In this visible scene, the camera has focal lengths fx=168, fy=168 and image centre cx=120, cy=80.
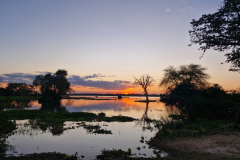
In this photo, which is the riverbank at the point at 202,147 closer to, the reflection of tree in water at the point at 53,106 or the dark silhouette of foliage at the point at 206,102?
the dark silhouette of foliage at the point at 206,102

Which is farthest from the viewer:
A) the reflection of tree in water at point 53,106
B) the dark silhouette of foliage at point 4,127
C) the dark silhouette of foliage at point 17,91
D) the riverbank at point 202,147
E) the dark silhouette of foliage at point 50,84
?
the dark silhouette of foliage at point 17,91

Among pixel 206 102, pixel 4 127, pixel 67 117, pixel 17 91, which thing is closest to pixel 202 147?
pixel 4 127

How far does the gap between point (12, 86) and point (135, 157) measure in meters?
156

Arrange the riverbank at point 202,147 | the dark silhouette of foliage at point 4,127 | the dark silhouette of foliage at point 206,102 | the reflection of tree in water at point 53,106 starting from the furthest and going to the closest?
the reflection of tree in water at point 53,106 < the dark silhouette of foliage at point 206,102 < the dark silhouette of foliage at point 4,127 < the riverbank at point 202,147

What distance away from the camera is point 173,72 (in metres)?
56.5

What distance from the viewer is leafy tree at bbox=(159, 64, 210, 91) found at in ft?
174

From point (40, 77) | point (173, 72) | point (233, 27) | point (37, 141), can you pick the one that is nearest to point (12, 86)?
point (40, 77)

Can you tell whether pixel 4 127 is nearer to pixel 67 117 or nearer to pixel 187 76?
pixel 67 117

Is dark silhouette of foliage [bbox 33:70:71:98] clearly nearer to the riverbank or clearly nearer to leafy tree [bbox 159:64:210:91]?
leafy tree [bbox 159:64:210:91]

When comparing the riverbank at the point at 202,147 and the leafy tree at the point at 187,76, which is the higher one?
the leafy tree at the point at 187,76

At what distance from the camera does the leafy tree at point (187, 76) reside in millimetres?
53125

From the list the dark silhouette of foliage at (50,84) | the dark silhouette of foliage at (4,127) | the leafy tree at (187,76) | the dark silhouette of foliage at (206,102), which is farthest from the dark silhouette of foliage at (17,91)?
the dark silhouette of foliage at (4,127)

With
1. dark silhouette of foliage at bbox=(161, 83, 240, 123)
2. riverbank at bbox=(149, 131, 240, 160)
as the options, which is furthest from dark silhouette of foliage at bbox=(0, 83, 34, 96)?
riverbank at bbox=(149, 131, 240, 160)

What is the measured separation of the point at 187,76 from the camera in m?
55.0
